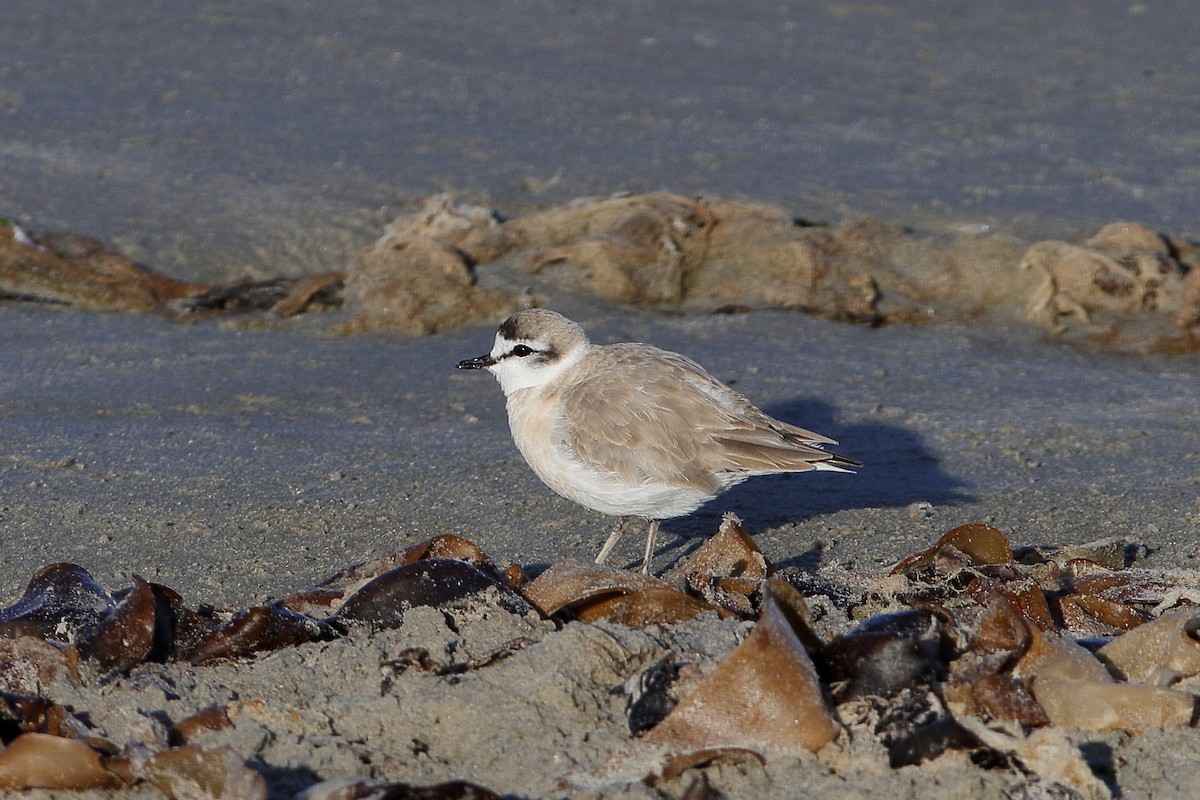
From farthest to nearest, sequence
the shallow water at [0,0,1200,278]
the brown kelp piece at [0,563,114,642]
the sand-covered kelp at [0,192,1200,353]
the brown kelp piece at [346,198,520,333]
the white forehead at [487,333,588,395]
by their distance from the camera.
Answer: the shallow water at [0,0,1200,278] < the sand-covered kelp at [0,192,1200,353] < the brown kelp piece at [346,198,520,333] < the white forehead at [487,333,588,395] < the brown kelp piece at [0,563,114,642]

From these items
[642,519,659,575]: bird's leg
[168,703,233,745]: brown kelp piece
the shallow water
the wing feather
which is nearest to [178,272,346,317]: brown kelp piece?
the shallow water

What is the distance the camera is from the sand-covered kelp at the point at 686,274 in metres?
8.09

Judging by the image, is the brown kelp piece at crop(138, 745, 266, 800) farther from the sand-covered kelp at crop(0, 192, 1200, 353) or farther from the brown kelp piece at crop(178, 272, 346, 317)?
the brown kelp piece at crop(178, 272, 346, 317)

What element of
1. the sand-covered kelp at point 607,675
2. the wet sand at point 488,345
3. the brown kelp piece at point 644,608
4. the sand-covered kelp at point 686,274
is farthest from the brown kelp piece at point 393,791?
the sand-covered kelp at point 686,274

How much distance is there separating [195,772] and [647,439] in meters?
2.64

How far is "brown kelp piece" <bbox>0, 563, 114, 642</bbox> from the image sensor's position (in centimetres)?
397

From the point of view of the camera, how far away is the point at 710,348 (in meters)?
7.65

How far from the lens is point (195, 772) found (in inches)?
125

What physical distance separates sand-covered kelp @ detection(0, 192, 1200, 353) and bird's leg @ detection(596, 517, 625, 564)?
2.69 m

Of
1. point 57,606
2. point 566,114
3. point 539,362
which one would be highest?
point 566,114

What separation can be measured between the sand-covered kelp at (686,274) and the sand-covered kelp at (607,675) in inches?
157

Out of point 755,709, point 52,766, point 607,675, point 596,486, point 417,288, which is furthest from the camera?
point 417,288

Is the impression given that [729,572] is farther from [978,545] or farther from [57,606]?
[57,606]

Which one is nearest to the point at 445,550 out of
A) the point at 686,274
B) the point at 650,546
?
the point at 650,546
